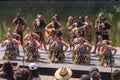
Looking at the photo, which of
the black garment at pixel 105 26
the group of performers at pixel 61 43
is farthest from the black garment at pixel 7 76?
the black garment at pixel 105 26

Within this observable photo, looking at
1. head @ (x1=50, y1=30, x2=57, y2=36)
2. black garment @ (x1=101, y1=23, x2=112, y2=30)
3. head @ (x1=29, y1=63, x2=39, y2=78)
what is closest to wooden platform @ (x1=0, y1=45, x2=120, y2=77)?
head @ (x1=50, y1=30, x2=57, y2=36)

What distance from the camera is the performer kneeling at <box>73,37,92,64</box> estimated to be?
1520 centimetres

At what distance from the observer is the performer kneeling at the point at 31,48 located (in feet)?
51.5

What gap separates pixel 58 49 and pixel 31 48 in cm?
103

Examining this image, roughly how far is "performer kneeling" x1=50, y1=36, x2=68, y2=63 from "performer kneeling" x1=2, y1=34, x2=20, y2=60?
1.49 metres

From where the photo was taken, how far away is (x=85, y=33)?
1761cm

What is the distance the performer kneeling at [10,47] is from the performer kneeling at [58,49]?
149cm

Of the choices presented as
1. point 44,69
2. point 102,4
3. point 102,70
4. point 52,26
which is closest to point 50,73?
point 44,69

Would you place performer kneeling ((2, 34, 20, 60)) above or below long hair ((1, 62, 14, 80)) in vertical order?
above

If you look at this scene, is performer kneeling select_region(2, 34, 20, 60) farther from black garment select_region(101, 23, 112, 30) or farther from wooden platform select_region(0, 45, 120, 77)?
black garment select_region(101, 23, 112, 30)

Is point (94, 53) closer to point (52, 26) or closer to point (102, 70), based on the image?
point (52, 26)

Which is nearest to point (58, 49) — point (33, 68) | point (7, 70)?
point (33, 68)

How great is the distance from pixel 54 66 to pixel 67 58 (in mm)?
1747

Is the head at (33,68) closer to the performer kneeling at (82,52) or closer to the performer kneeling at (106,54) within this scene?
the performer kneeling at (106,54)
